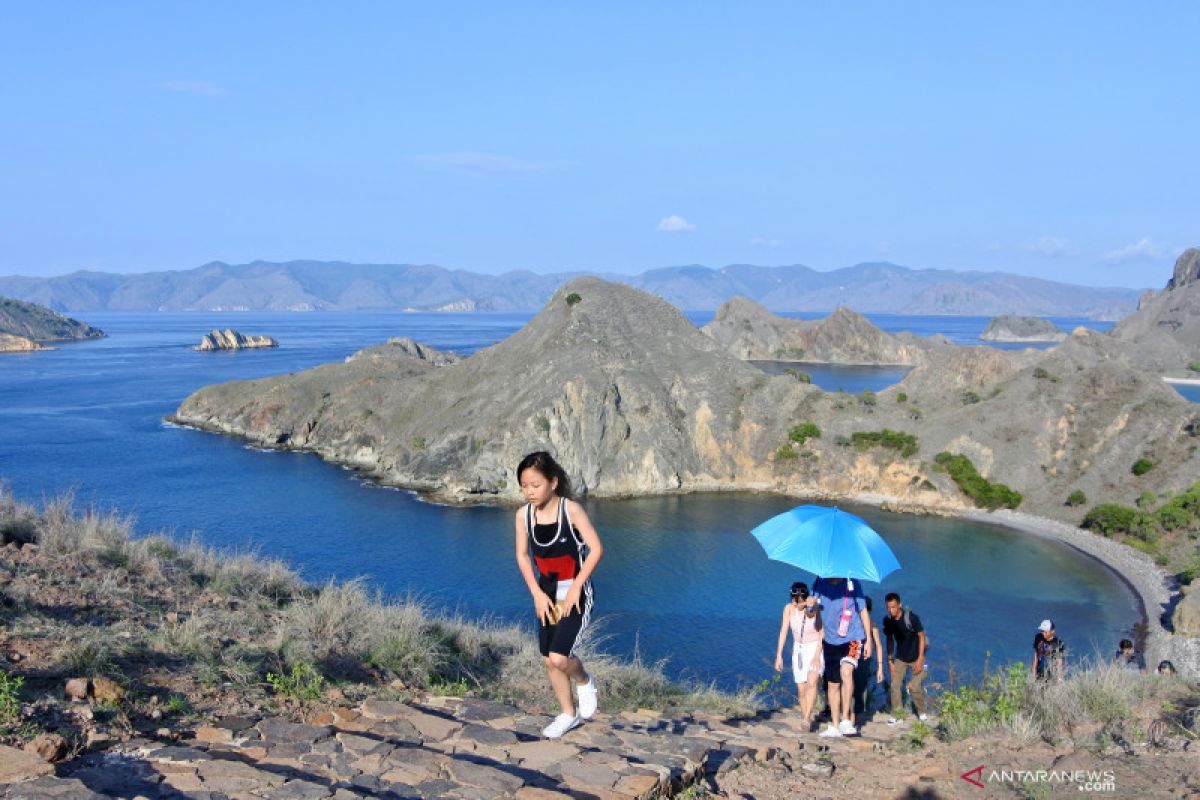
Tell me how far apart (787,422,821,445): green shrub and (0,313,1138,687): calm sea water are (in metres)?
4.57

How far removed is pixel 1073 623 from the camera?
33.8 meters

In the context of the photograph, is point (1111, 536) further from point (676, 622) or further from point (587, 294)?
point (587, 294)

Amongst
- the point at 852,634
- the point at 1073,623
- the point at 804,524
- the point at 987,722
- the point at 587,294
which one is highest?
the point at 587,294

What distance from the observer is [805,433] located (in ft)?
188

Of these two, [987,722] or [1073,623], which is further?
[1073,623]

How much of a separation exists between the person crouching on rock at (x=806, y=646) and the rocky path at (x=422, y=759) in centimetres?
72

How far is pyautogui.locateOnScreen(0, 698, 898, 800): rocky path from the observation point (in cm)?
590

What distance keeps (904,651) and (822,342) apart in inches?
5928

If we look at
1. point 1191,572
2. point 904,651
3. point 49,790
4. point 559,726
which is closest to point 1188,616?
point 1191,572

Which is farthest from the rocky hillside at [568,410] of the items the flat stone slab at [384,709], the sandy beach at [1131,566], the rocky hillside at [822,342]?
the rocky hillside at [822,342]

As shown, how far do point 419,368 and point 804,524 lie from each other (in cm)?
7531

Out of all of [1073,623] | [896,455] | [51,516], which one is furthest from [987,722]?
[896,455]

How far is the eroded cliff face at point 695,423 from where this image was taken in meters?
52.7

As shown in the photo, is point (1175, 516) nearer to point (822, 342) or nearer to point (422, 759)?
point (422, 759)
